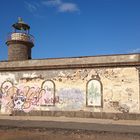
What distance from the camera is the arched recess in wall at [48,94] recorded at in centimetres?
2008

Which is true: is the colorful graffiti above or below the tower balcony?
below

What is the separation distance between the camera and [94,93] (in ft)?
62.4

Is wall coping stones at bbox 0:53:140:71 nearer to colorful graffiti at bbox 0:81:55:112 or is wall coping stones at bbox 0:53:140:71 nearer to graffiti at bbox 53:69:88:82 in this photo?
graffiti at bbox 53:69:88:82

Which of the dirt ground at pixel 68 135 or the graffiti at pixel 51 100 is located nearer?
the dirt ground at pixel 68 135

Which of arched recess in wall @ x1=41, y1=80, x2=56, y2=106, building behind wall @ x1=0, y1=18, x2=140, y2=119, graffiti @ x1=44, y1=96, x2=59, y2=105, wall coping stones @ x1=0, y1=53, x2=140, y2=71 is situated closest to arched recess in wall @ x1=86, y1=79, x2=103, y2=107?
building behind wall @ x1=0, y1=18, x2=140, y2=119

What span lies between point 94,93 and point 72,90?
1.68 m

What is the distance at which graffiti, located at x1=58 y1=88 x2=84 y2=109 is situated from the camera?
19297mm

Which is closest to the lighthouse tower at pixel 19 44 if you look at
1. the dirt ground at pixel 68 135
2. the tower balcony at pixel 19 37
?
the tower balcony at pixel 19 37

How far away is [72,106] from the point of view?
19453 mm

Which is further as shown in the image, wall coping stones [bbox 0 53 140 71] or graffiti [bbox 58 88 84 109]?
graffiti [bbox 58 88 84 109]

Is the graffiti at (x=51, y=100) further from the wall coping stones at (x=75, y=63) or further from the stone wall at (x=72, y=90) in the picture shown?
the wall coping stones at (x=75, y=63)

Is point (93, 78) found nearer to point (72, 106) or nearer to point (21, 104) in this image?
point (72, 106)

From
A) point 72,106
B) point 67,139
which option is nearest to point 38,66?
point 72,106

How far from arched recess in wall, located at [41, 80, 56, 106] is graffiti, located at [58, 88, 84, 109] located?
0.59m
